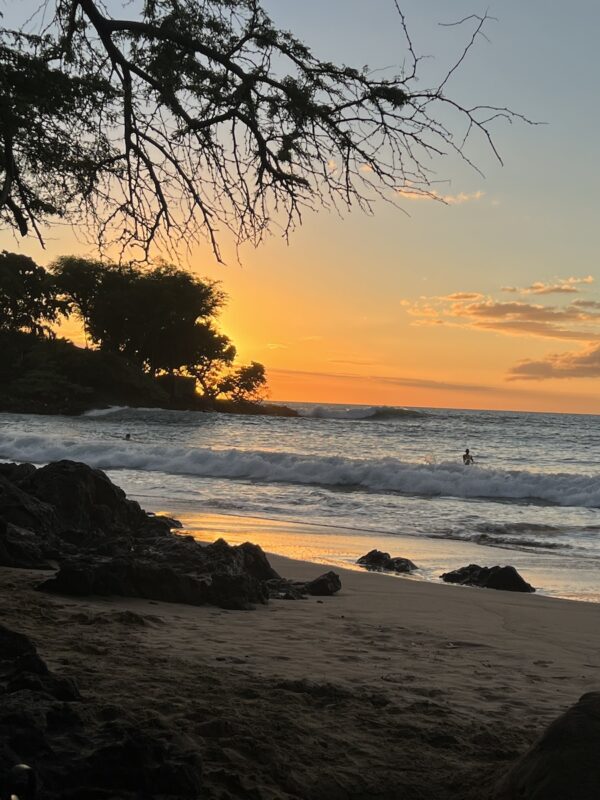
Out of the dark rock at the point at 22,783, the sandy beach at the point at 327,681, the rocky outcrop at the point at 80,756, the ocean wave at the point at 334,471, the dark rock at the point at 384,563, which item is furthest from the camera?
the ocean wave at the point at 334,471

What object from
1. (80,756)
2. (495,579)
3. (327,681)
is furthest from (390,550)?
(80,756)

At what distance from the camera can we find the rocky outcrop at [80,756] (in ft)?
7.59

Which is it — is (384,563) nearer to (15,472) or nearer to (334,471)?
(15,472)

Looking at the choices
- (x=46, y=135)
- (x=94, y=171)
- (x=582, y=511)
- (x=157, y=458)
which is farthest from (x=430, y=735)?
(x=157, y=458)

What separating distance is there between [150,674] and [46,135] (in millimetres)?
3657

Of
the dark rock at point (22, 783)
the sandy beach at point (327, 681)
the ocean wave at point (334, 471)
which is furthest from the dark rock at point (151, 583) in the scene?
the ocean wave at point (334, 471)

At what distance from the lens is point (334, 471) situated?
2306cm

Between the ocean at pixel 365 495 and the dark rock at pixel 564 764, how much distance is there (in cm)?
618

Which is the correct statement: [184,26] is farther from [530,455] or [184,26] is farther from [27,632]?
[530,455]

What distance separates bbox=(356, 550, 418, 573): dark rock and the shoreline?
0.46 feet

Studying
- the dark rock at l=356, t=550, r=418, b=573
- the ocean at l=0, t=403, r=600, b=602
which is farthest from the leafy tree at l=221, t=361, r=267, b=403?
the dark rock at l=356, t=550, r=418, b=573

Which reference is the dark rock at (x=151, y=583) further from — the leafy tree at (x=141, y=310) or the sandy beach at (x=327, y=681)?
the leafy tree at (x=141, y=310)

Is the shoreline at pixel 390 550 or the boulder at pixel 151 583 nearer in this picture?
the boulder at pixel 151 583

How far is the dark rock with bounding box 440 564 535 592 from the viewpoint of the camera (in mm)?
8523
